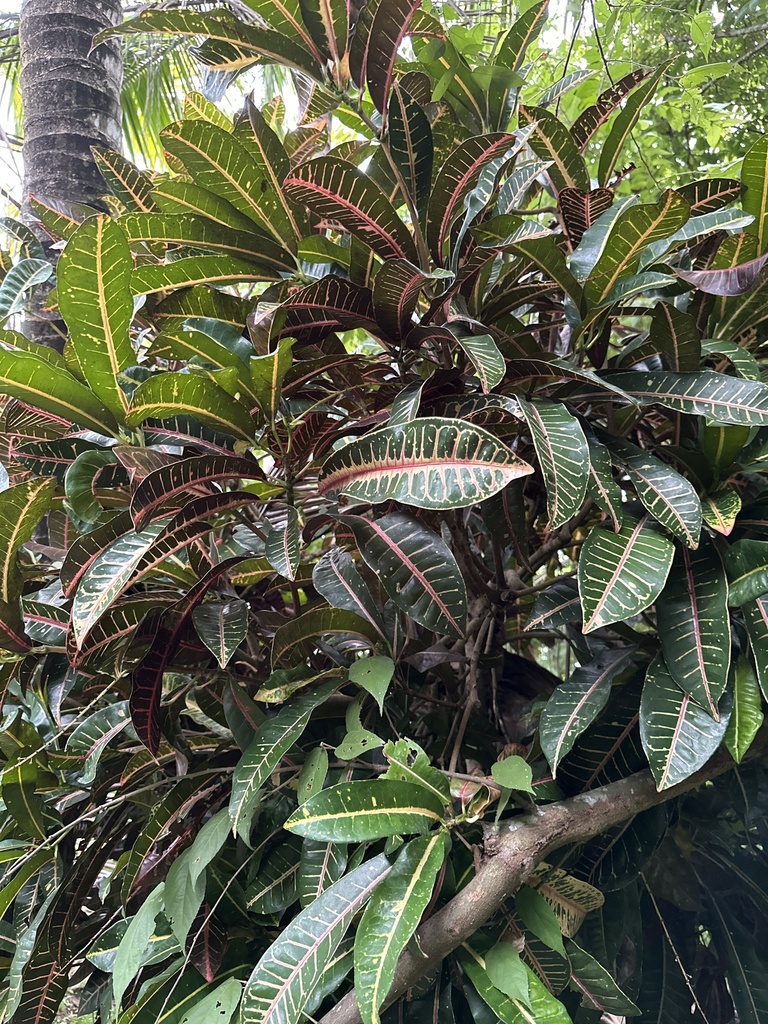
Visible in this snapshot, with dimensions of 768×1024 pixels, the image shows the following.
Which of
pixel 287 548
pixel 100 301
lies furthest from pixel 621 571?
pixel 100 301

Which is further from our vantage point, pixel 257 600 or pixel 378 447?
pixel 257 600

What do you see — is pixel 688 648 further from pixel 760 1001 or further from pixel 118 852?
pixel 118 852

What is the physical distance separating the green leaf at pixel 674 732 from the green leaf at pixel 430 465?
0.87ft

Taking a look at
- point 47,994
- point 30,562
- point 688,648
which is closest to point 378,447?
point 688,648

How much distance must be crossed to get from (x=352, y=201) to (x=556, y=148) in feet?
0.93

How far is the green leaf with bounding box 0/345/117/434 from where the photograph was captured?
0.67 metres

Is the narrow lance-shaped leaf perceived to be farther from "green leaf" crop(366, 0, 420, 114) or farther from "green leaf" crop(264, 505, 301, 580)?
"green leaf" crop(366, 0, 420, 114)

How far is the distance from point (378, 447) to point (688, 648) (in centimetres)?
32

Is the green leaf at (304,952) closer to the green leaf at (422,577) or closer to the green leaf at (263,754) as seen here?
the green leaf at (263,754)

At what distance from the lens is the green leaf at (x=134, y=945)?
25.6 inches

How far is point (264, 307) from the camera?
709mm

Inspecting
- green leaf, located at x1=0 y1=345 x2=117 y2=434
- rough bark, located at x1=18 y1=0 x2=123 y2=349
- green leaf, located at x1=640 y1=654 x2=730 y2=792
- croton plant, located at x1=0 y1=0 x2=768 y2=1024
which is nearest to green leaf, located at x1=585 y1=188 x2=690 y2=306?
croton plant, located at x1=0 y1=0 x2=768 y2=1024

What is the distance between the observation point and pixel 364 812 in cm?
Result: 60

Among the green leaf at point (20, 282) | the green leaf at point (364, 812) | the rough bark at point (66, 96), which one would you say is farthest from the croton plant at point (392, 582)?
the rough bark at point (66, 96)
